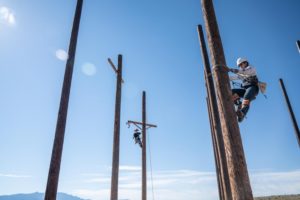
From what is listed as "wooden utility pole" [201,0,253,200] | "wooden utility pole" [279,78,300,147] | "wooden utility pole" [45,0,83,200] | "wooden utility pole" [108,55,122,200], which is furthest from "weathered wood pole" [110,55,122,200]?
"wooden utility pole" [279,78,300,147]

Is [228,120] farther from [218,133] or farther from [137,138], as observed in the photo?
[137,138]

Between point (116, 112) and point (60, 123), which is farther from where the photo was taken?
point (116, 112)

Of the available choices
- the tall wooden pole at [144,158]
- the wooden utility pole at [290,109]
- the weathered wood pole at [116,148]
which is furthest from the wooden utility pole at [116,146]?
the wooden utility pole at [290,109]

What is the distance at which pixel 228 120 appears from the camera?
233cm

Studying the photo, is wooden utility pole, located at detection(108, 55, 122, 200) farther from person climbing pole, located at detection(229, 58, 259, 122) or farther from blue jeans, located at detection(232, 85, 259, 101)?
blue jeans, located at detection(232, 85, 259, 101)

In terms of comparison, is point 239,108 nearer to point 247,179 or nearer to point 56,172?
point 247,179

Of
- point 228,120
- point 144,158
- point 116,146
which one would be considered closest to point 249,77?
point 228,120

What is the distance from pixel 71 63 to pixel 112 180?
3819mm

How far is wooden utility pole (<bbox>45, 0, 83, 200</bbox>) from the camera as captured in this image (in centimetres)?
442

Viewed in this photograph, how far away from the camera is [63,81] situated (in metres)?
5.71

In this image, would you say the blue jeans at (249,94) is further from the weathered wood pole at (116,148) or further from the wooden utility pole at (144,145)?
the wooden utility pole at (144,145)

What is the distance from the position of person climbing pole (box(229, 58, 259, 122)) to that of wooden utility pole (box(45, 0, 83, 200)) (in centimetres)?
382

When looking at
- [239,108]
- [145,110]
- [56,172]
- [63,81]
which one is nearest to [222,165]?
[239,108]

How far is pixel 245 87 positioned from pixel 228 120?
8.65ft
